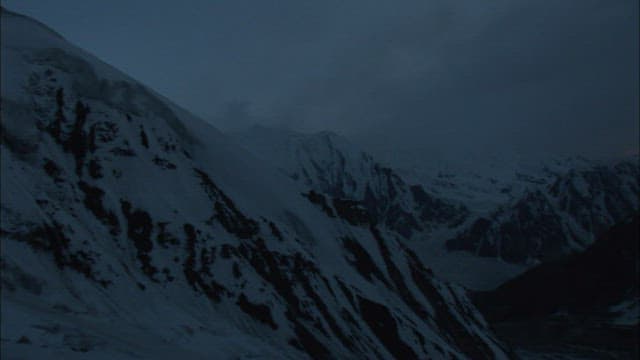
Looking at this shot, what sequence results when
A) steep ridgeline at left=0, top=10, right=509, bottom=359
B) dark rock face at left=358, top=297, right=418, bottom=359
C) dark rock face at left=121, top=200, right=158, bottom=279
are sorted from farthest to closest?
dark rock face at left=358, top=297, right=418, bottom=359, dark rock face at left=121, top=200, right=158, bottom=279, steep ridgeline at left=0, top=10, right=509, bottom=359

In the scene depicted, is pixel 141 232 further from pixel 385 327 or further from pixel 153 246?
pixel 385 327

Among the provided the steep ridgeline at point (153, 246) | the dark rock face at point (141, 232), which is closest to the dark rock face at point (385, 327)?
the steep ridgeline at point (153, 246)

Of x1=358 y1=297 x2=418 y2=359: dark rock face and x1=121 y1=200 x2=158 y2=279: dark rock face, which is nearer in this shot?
x1=121 y1=200 x2=158 y2=279: dark rock face

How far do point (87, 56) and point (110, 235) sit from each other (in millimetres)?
29937

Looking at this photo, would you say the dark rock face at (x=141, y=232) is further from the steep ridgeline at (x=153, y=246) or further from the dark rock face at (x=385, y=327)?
the dark rock face at (x=385, y=327)

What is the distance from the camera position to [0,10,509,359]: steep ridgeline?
4484 cm

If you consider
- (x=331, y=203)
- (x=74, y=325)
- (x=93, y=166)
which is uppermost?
(x=331, y=203)

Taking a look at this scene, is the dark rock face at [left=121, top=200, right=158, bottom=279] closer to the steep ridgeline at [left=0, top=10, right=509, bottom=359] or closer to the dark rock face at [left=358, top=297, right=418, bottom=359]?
the steep ridgeline at [left=0, top=10, right=509, bottom=359]

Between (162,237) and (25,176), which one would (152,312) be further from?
(25,176)

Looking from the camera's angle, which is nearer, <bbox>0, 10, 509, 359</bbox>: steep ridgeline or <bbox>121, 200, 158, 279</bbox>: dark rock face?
<bbox>0, 10, 509, 359</bbox>: steep ridgeline

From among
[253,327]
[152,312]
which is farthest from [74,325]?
[253,327]

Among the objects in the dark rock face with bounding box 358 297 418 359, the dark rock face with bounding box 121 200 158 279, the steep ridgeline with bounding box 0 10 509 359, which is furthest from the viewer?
the dark rock face with bounding box 358 297 418 359

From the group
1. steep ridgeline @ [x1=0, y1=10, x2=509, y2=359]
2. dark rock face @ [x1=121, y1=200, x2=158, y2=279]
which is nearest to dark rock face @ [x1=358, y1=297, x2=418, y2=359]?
steep ridgeline @ [x1=0, y1=10, x2=509, y2=359]

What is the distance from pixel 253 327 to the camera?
58656mm
